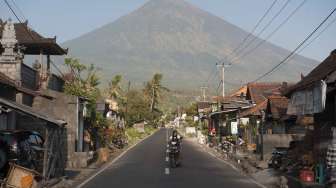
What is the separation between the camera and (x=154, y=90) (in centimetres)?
11062

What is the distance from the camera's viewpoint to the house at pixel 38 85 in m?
22.4

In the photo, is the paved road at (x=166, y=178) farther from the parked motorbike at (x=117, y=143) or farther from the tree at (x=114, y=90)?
the tree at (x=114, y=90)

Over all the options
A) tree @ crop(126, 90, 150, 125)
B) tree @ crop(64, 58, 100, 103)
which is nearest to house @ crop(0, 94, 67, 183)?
tree @ crop(64, 58, 100, 103)

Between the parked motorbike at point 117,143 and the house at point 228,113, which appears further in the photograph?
the house at point 228,113

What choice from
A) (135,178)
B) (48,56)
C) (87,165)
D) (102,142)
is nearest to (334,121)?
(135,178)

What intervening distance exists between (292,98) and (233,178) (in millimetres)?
3968

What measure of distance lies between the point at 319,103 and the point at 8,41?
1315cm

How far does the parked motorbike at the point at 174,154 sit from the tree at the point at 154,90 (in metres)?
82.1

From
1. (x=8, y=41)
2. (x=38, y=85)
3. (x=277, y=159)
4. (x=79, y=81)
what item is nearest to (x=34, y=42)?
(x=38, y=85)

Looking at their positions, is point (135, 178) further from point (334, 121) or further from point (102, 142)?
point (102, 142)

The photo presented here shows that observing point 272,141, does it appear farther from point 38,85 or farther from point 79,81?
point 79,81

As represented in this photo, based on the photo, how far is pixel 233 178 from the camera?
2086cm

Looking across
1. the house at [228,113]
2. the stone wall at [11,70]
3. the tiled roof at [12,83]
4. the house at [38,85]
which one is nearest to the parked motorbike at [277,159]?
the house at [38,85]

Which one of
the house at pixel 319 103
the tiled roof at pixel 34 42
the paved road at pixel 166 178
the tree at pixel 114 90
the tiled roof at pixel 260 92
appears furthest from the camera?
the tree at pixel 114 90
